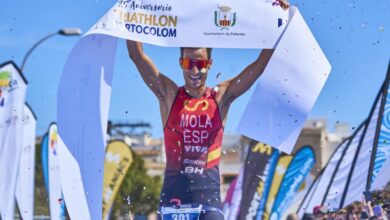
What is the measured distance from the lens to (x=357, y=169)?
15.3 metres

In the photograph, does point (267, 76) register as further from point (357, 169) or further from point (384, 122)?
point (357, 169)

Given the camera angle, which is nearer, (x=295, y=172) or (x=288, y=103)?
(x=288, y=103)

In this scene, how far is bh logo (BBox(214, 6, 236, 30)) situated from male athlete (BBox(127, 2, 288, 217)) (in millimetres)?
221

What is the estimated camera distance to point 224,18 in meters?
7.98

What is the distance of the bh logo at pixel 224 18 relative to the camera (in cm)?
797

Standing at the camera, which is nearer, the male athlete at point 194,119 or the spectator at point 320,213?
the male athlete at point 194,119

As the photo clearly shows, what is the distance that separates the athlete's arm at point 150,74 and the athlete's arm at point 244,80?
403 mm

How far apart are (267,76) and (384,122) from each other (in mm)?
5909

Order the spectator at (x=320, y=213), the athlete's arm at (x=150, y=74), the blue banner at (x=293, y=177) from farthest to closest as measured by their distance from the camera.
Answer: the blue banner at (x=293, y=177)
the spectator at (x=320, y=213)
the athlete's arm at (x=150, y=74)

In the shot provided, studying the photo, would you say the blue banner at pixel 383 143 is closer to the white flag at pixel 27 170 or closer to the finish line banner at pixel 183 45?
the white flag at pixel 27 170

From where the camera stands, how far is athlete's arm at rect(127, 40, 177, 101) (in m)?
8.00

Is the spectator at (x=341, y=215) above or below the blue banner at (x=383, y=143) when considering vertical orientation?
below

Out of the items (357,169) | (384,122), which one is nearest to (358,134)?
(357,169)

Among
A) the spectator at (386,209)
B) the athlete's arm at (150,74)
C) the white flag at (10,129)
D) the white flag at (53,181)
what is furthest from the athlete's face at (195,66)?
the white flag at (53,181)
